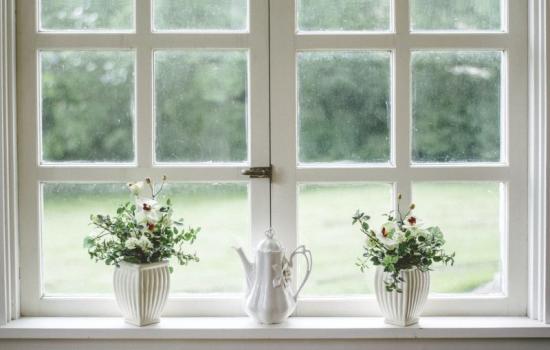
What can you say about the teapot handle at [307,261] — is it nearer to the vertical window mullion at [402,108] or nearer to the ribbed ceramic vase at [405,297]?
the ribbed ceramic vase at [405,297]

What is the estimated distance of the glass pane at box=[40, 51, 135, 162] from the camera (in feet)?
6.68

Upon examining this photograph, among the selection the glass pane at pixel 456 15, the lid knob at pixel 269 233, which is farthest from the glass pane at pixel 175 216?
the glass pane at pixel 456 15

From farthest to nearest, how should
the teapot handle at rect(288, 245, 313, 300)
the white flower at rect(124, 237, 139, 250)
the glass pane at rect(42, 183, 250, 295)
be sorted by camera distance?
1. the glass pane at rect(42, 183, 250, 295)
2. the teapot handle at rect(288, 245, 313, 300)
3. the white flower at rect(124, 237, 139, 250)

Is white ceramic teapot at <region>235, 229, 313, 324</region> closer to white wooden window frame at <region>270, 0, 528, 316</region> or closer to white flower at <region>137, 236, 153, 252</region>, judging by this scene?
white wooden window frame at <region>270, 0, 528, 316</region>

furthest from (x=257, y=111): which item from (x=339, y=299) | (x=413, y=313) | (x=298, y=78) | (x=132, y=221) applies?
(x=413, y=313)

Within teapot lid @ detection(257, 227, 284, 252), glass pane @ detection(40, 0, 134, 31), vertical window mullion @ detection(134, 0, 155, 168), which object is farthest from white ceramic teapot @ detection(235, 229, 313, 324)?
glass pane @ detection(40, 0, 134, 31)

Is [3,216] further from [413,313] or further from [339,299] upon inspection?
[413,313]

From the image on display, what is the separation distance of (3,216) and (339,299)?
112 cm

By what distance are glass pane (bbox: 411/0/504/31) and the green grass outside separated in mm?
527

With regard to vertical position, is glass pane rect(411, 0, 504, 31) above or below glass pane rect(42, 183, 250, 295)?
above

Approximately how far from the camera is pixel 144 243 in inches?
72.4

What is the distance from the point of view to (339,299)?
204cm

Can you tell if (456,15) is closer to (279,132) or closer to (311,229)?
(279,132)

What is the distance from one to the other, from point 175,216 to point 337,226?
0.54 m
